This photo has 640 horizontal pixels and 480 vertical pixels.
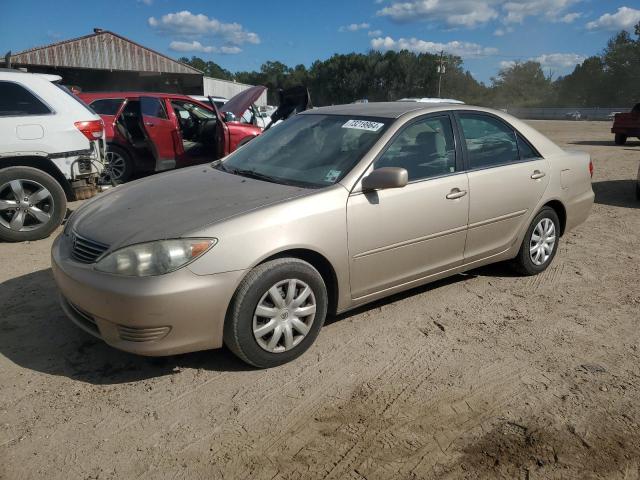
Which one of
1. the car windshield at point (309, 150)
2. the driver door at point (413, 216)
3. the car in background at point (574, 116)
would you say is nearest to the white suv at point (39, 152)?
the car windshield at point (309, 150)

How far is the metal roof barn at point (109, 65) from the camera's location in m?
28.8

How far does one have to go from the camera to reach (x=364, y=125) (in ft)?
12.8

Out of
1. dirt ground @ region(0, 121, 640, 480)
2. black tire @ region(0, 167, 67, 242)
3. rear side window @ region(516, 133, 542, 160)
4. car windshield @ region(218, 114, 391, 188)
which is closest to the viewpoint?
dirt ground @ region(0, 121, 640, 480)

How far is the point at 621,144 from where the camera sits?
62.8 feet

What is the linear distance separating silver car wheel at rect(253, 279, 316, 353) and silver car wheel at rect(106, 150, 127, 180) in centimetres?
685

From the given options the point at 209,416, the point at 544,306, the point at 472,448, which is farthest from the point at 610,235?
the point at 209,416

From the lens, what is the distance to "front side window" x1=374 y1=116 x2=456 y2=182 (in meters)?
3.75

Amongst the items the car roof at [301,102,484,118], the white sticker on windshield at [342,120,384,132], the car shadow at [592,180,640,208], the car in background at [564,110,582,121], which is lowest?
the car shadow at [592,180,640,208]

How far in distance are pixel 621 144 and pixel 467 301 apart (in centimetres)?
1815

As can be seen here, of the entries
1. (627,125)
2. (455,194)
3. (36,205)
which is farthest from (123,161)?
(627,125)

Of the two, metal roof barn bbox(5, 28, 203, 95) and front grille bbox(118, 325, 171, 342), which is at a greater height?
metal roof barn bbox(5, 28, 203, 95)

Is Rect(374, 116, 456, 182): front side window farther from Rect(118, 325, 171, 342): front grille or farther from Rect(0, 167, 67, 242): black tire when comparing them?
Rect(0, 167, 67, 242): black tire

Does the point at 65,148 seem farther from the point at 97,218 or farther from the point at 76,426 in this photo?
the point at 76,426


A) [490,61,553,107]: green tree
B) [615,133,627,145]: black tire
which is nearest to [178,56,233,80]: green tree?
[490,61,553,107]: green tree
